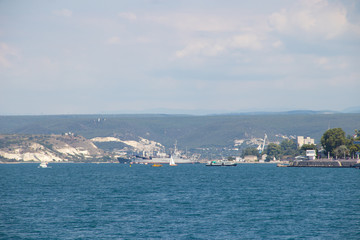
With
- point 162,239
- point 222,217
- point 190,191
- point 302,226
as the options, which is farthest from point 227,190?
point 162,239

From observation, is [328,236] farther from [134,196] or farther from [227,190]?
[227,190]

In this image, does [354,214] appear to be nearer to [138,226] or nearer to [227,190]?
[138,226]

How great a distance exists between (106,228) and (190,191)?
184 ft

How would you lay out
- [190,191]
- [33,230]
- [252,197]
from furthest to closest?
[190,191]
[252,197]
[33,230]

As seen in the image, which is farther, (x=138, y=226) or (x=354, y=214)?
(x=354, y=214)

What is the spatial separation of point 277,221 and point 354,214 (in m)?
14.0

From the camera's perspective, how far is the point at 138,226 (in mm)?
75188

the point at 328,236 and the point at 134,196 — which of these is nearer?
the point at 328,236

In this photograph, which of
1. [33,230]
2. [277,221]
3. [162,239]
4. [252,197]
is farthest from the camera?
[252,197]

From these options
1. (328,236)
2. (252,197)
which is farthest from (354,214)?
(252,197)

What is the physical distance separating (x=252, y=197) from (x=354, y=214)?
31.3 metres

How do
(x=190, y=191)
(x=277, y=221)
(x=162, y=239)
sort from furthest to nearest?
(x=190, y=191), (x=277, y=221), (x=162, y=239)

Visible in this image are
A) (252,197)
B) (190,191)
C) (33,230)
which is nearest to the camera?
(33,230)

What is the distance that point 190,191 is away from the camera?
128m
